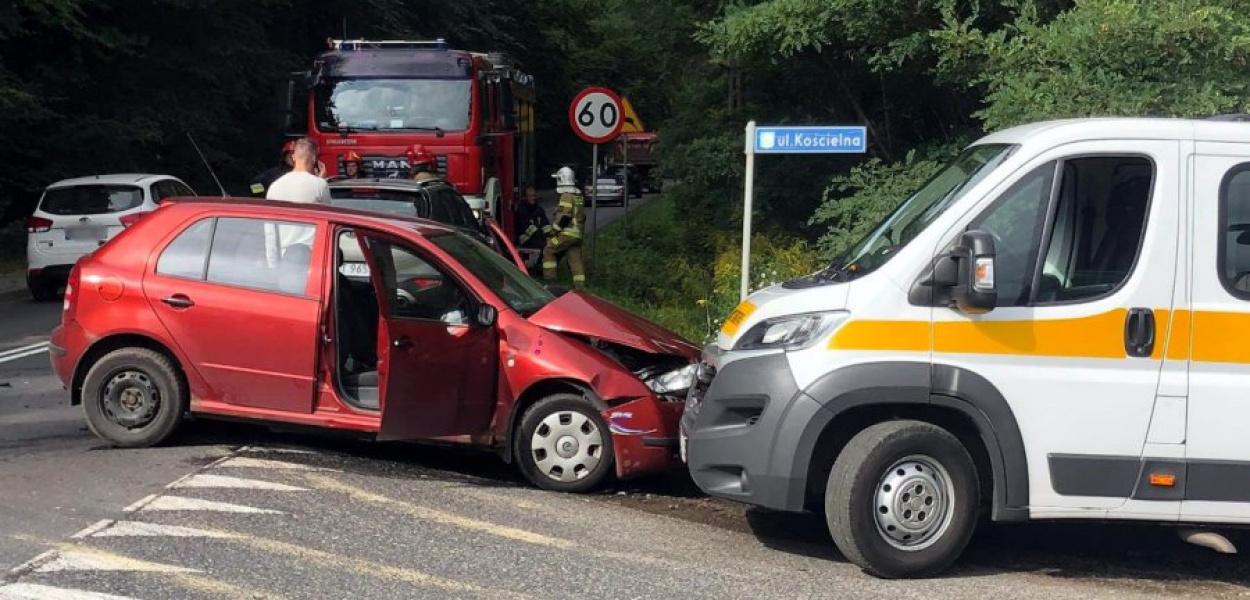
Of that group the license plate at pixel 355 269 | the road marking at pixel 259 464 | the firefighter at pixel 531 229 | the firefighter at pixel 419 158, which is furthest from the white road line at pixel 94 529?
the firefighter at pixel 531 229

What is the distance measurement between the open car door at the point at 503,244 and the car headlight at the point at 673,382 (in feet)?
12.1

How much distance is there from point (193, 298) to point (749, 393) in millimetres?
3542

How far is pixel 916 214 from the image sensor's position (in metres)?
6.79

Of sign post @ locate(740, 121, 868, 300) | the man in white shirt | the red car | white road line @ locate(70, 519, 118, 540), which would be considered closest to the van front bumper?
the red car

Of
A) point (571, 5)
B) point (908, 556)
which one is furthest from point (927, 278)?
point (571, 5)

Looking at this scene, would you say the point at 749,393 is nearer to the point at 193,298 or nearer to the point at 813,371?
the point at 813,371

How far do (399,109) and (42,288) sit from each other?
5.44 m

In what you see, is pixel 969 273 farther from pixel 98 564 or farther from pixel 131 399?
pixel 131 399

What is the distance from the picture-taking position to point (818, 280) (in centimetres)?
675

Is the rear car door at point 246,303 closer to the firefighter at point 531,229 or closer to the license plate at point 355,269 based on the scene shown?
the license plate at point 355,269

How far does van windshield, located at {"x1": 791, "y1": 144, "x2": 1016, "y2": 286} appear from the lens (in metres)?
6.48

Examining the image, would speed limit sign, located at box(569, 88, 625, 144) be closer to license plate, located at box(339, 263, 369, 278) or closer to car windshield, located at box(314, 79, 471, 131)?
car windshield, located at box(314, 79, 471, 131)

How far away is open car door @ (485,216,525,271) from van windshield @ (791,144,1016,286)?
5.11 metres

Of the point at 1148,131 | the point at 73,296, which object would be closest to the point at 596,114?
the point at 73,296
